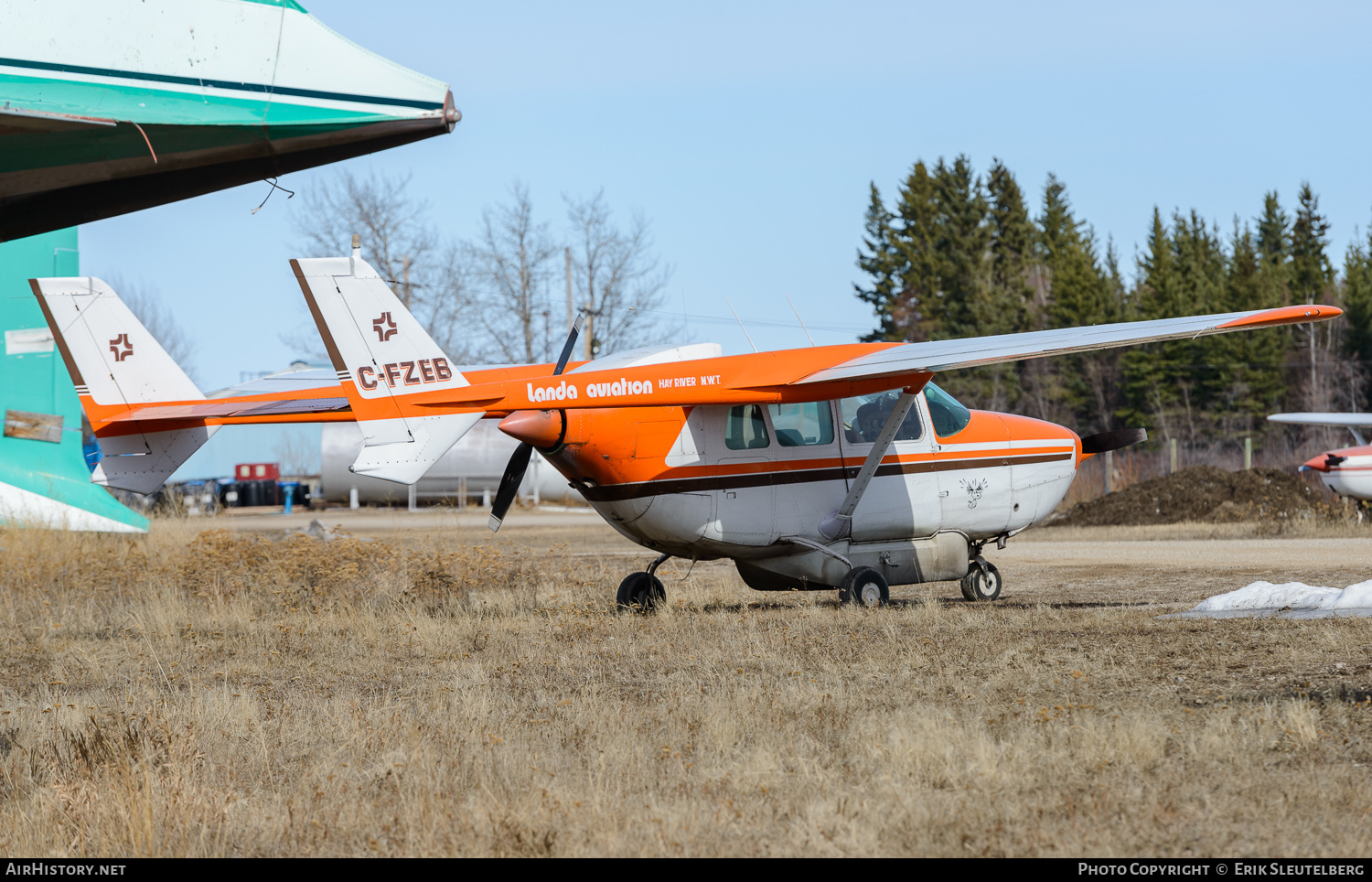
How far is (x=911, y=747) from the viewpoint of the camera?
582 cm

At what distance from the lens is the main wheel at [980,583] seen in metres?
13.6

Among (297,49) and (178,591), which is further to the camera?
(178,591)

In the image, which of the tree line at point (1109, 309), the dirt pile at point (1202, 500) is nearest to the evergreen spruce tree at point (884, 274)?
the tree line at point (1109, 309)

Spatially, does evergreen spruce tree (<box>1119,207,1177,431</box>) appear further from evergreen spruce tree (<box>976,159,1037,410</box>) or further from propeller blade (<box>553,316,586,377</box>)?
propeller blade (<box>553,316,586,377</box>)

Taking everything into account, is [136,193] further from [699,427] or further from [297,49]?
[699,427]

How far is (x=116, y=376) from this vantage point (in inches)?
506

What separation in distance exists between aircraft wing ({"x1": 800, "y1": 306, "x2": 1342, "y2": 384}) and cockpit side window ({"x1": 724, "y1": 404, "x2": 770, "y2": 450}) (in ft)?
3.12

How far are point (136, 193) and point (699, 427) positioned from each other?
21.7 feet

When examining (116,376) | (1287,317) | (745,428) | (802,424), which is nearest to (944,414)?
(802,424)

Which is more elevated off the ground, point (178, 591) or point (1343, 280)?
point (1343, 280)

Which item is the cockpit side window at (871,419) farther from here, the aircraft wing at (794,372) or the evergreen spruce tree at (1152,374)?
the evergreen spruce tree at (1152,374)

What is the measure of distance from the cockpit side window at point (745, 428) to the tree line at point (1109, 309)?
2156 inches

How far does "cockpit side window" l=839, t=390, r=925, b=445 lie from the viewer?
508 inches

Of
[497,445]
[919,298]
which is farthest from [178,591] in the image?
[919,298]
